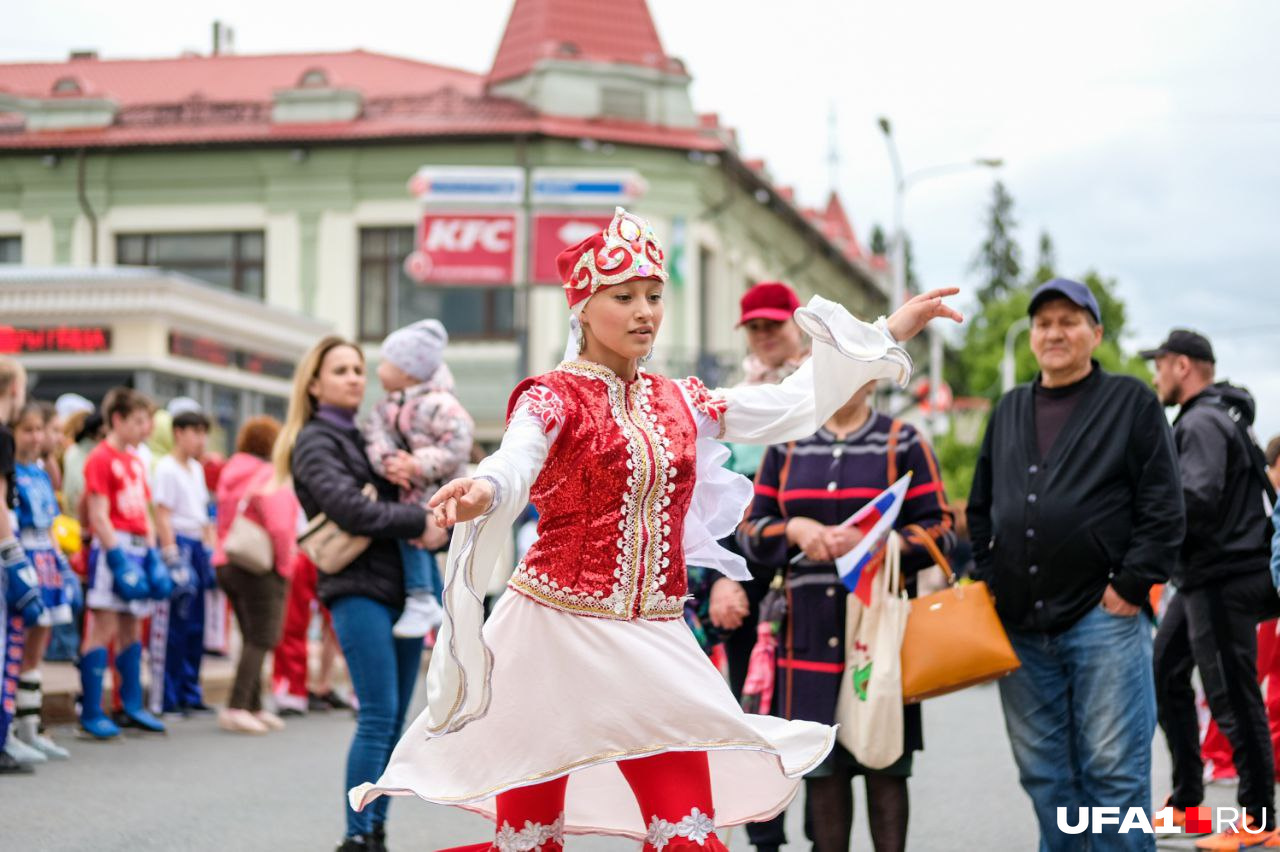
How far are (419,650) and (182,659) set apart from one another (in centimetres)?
638

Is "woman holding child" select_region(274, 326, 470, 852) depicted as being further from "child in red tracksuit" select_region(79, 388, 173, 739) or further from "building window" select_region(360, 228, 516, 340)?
"building window" select_region(360, 228, 516, 340)

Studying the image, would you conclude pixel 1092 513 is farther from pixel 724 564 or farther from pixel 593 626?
pixel 593 626

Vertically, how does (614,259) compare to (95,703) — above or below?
above

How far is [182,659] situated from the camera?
1277 cm

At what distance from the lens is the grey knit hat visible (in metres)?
7.05

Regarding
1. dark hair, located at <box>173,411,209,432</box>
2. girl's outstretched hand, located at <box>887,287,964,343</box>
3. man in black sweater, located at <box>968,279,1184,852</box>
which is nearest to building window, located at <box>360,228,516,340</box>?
dark hair, located at <box>173,411,209,432</box>

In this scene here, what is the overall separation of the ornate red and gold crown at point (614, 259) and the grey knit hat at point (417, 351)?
2.31m

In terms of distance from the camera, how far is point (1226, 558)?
7570 mm

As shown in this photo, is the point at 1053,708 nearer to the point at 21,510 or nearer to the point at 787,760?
→ the point at 787,760

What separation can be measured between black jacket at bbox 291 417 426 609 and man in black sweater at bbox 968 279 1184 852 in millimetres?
2363

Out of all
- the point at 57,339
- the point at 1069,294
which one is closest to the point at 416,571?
the point at 1069,294

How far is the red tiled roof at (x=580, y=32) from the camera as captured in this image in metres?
36.4

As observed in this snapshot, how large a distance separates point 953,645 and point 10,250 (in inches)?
1350

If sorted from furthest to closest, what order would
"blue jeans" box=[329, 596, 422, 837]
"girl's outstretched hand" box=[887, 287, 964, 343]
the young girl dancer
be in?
"blue jeans" box=[329, 596, 422, 837] → "girl's outstretched hand" box=[887, 287, 964, 343] → the young girl dancer
